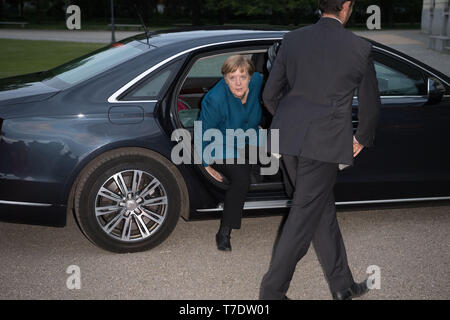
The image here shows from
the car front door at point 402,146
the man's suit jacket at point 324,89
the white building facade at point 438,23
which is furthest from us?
the white building facade at point 438,23

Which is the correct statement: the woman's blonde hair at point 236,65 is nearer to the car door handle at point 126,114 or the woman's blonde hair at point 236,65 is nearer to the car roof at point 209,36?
the car roof at point 209,36

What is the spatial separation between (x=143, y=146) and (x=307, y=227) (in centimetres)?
138

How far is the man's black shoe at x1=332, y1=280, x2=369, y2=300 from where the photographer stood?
3.62 m

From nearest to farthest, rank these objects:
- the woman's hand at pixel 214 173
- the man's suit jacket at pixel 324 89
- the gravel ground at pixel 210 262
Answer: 1. the man's suit jacket at pixel 324 89
2. the gravel ground at pixel 210 262
3. the woman's hand at pixel 214 173

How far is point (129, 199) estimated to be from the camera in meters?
4.31

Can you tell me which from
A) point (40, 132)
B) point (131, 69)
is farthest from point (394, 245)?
point (40, 132)

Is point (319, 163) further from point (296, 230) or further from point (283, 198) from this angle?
point (283, 198)

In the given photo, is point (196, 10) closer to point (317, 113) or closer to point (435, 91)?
point (435, 91)

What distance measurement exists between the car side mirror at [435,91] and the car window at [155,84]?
6.14ft

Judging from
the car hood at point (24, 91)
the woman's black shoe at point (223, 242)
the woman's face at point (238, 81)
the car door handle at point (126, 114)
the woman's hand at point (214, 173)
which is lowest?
the woman's black shoe at point (223, 242)

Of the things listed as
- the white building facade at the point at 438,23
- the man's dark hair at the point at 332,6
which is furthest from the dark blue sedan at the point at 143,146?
the white building facade at the point at 438,23

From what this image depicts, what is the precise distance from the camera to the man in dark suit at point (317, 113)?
3.12 m

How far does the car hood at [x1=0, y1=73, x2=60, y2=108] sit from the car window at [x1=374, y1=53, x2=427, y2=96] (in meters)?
2.44

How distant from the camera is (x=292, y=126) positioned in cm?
327
